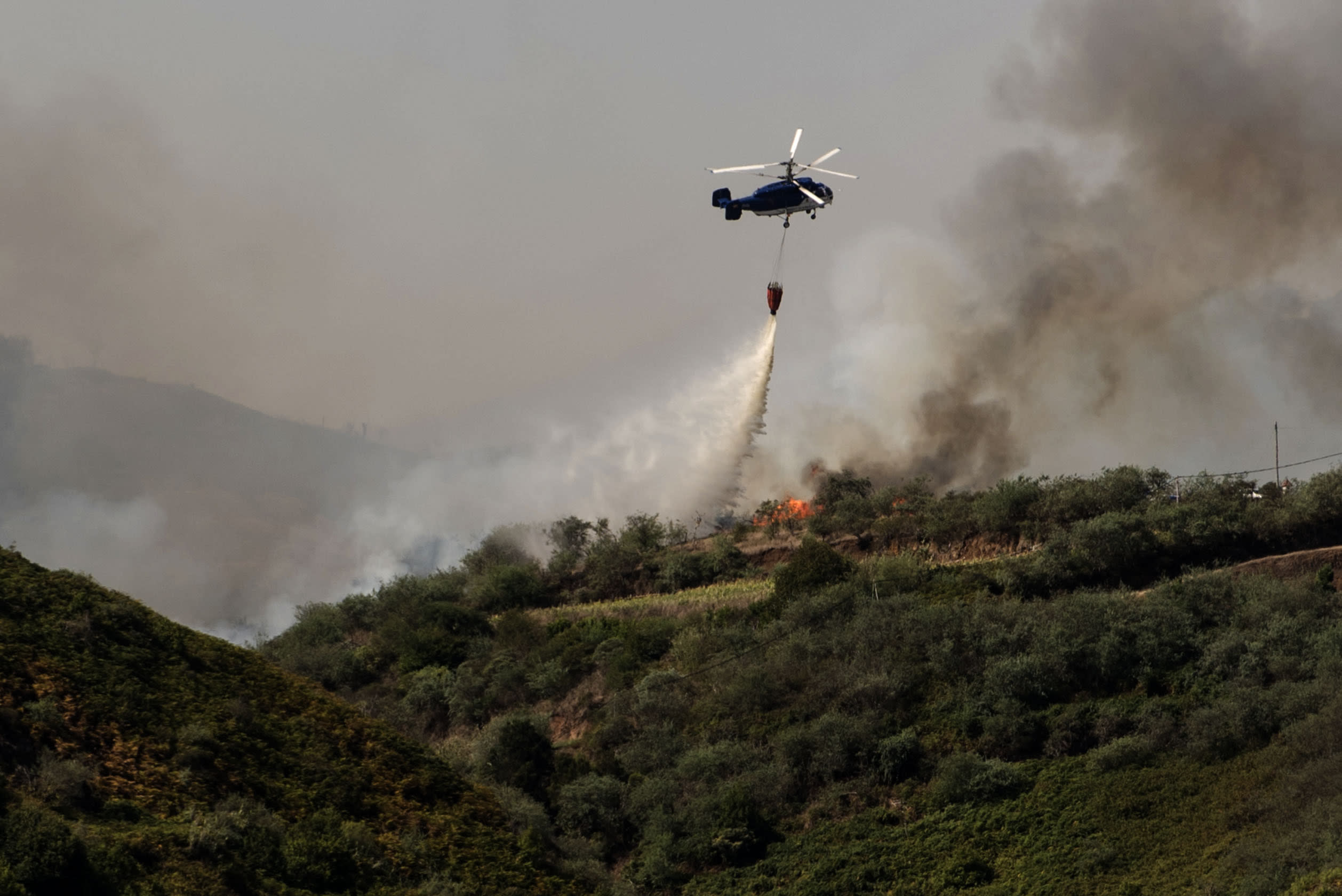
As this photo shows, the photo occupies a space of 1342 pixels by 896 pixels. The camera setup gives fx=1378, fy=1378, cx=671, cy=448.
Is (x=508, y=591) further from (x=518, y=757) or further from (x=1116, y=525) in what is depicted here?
(x=1116, y=525)

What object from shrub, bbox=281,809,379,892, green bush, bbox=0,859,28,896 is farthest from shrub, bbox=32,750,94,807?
shrub, bbox=281,809,379,892

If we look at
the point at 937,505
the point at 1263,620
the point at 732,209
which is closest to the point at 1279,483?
the point at 937,505

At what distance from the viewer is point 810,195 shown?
58094 mm

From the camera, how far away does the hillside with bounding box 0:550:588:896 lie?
25641mm

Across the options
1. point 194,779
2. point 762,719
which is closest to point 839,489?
point 762,719

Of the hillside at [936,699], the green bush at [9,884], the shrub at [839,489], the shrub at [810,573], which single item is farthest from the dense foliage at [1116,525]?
the green bush at [9,884]

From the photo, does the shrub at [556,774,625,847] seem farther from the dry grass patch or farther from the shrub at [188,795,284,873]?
the shrub at [188,795,284,873]

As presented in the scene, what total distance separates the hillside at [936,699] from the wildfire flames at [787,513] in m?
7.46

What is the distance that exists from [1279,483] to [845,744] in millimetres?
34688

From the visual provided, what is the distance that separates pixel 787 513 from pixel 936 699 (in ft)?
118

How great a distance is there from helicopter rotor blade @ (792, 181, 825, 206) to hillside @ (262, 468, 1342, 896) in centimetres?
1660

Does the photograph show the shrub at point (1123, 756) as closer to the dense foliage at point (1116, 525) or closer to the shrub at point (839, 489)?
the dense foliage at point (1116, 525)

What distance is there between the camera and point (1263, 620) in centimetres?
5103

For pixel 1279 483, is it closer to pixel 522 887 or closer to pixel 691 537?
pixel 691 537
